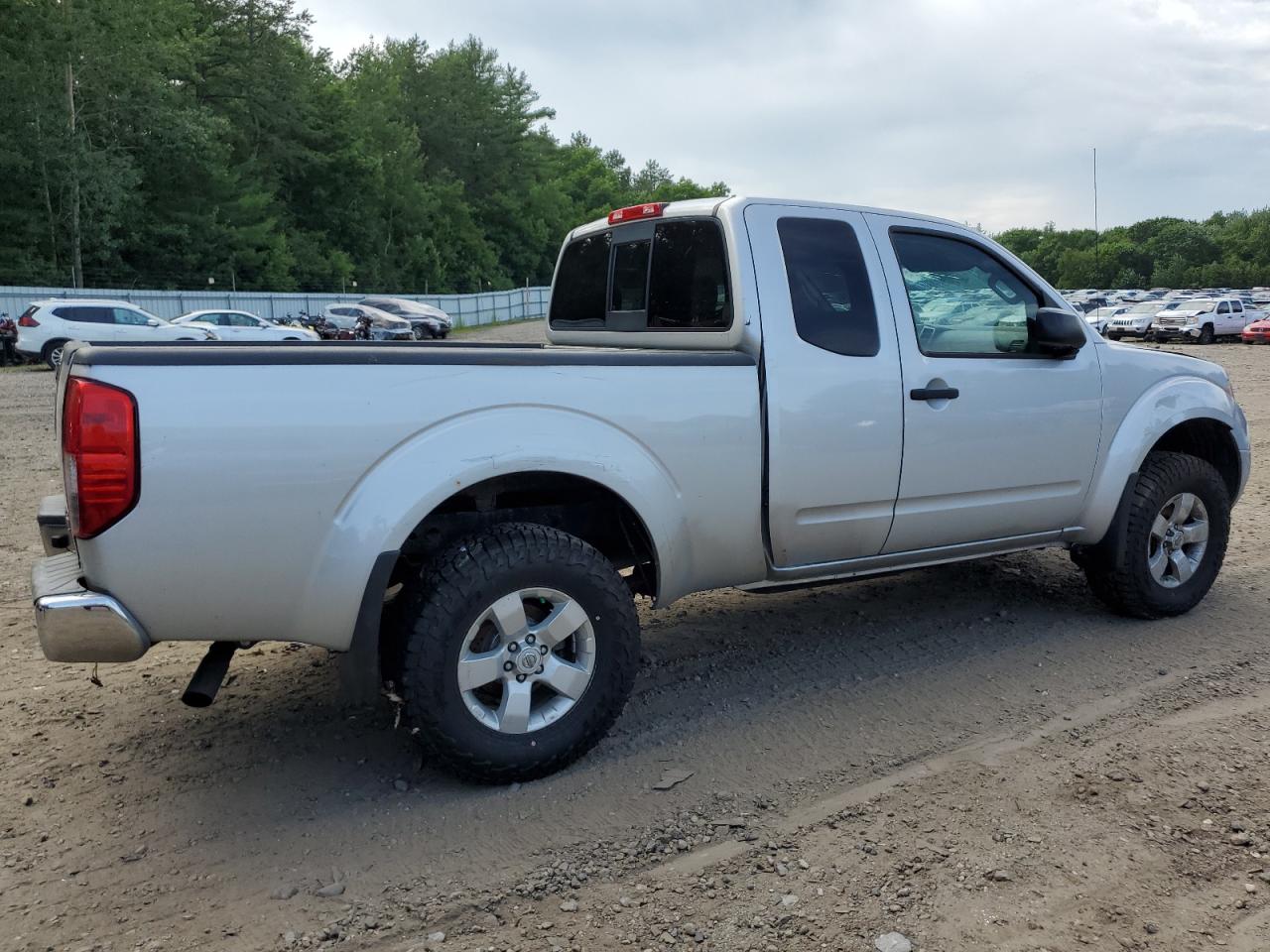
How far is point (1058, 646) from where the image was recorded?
4.82 m

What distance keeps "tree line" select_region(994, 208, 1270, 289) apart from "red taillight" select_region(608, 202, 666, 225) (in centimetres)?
7951

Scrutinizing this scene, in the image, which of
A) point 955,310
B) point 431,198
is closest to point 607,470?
point 955,310

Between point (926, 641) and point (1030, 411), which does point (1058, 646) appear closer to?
point (926, 641)

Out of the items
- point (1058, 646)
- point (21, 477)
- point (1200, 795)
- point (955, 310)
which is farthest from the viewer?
point (21, 477)

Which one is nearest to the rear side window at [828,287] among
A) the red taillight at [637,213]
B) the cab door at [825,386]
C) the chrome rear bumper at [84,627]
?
the cab door at [825,386]

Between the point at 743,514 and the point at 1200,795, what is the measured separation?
5.75ft

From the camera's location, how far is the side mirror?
4508 millimetres

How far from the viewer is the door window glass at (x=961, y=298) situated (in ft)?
14.4

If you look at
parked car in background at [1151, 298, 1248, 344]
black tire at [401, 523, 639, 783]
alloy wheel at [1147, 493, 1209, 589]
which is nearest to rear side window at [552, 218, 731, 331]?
black tire at [401, 523, 639, 783]

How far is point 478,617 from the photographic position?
3.28 m

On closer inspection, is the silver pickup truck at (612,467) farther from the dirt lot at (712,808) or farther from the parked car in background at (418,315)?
the parked car in background at (418,315)

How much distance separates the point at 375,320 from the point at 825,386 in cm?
3455

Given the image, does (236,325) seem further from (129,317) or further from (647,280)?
(647,280)

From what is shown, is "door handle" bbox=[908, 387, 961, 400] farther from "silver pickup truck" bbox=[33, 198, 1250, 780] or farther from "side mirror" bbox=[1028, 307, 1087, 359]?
"side mirror" bbox=[1028, 307, 1087, 359]
